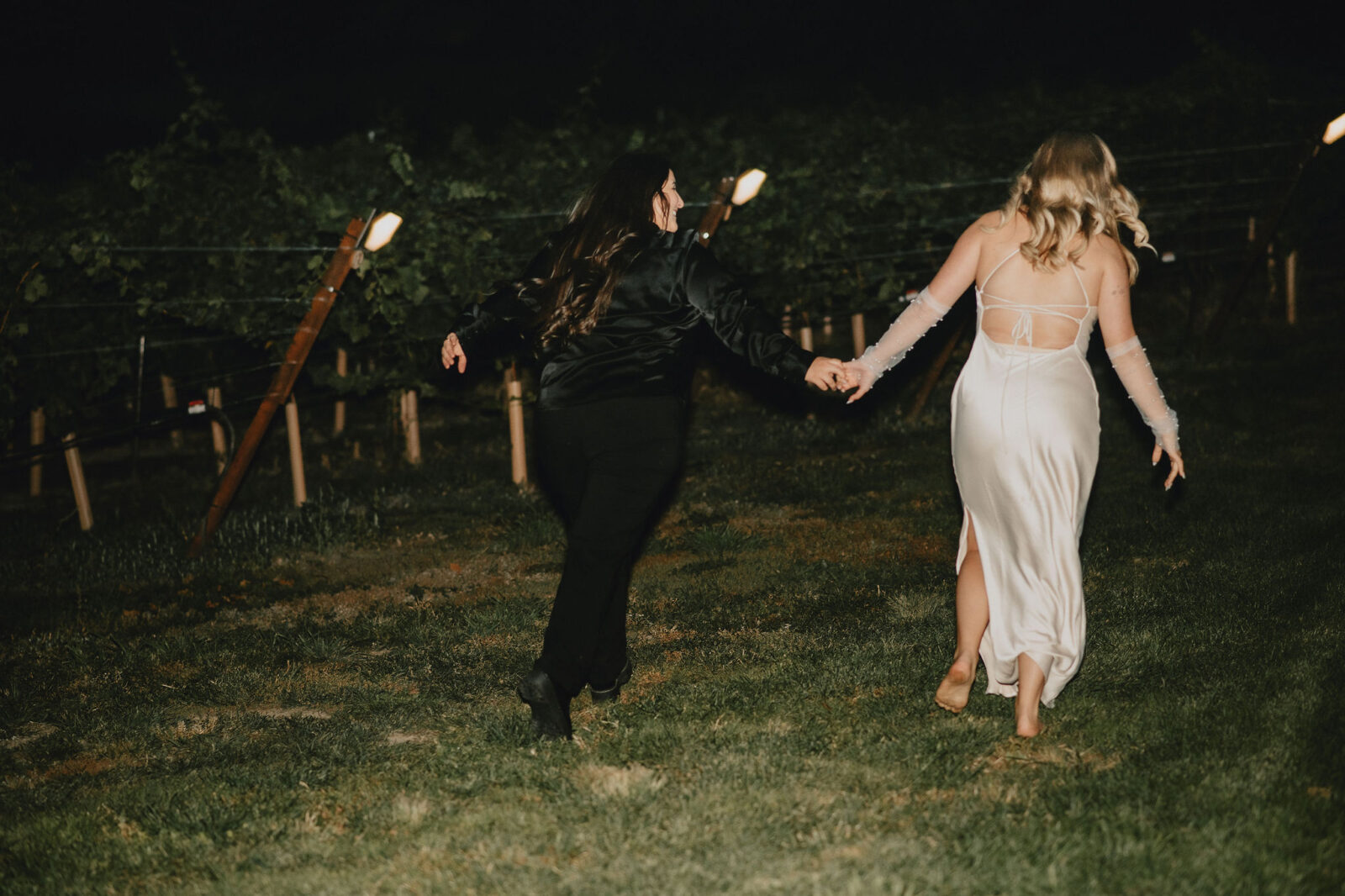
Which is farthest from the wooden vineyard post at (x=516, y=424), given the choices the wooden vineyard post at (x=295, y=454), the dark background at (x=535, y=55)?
the dark background at (x=535, y=55)

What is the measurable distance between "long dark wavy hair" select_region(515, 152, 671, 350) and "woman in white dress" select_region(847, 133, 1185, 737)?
0.96m

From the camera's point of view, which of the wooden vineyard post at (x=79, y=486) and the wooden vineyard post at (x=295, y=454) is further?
the wooden vineyard post at (x=79, y=486)

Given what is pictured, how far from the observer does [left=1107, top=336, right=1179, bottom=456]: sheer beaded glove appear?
12.8 ft

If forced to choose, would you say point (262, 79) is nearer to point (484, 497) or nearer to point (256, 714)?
point (484, 497)

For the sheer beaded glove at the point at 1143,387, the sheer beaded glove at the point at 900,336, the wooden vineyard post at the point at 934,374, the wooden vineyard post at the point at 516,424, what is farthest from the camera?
the wooden vineyard post at the point at 934,374

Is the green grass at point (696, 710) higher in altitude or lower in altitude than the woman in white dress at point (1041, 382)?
lower

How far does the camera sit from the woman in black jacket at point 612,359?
382cm

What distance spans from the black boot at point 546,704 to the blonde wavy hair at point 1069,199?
2.01 m

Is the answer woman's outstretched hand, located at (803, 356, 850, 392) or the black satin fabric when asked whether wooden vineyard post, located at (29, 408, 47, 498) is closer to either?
the black satin fabric

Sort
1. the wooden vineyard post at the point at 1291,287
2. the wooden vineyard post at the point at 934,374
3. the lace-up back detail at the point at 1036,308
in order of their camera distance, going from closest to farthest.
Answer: the lace-up back detail at the point at 1036,308 < the wooden vineyard post at the point at 934,374 < the wooden vineyard post at the point at 1291,287

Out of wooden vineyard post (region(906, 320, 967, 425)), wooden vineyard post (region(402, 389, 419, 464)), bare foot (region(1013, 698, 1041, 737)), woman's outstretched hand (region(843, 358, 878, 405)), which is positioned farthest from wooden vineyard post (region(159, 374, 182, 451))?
bare foot (region(1013, 698, 1041, 737))

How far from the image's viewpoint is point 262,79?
22984 mm

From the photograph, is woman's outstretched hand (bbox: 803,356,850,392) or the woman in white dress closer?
the woman in white dress

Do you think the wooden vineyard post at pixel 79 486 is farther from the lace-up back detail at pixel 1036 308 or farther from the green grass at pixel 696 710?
the lace-up back detail at pixel 1036 308
